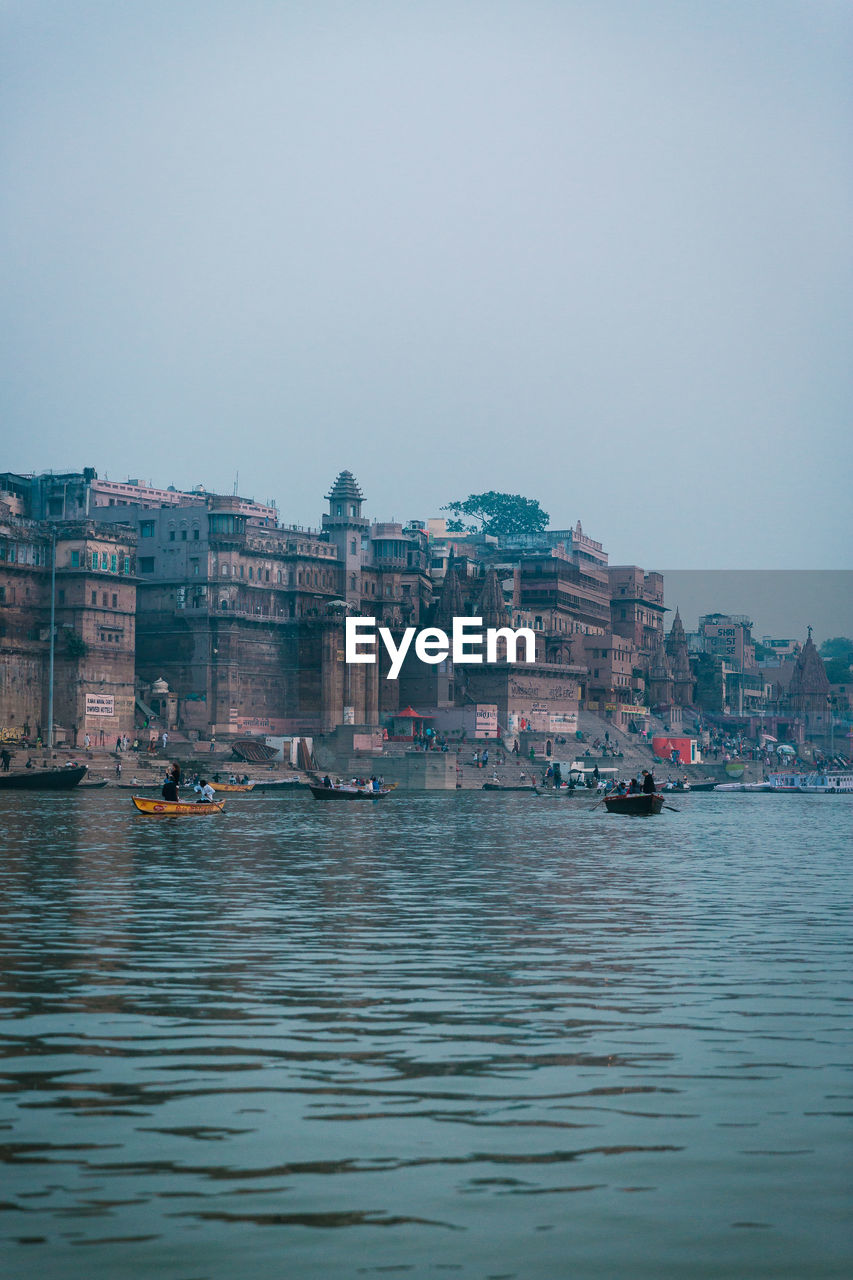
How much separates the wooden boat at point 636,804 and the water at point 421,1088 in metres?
41.0

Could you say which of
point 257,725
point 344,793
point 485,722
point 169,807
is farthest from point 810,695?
point 169,807

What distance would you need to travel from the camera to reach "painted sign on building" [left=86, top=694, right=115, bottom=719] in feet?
347

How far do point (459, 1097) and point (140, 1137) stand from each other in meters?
2.33

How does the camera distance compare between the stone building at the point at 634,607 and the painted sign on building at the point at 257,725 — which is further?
the stone building at the point at 634,607

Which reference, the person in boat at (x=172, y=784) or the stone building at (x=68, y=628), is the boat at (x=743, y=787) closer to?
the stone building at (x=68, y=628)

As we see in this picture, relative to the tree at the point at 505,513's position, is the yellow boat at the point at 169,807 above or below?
below

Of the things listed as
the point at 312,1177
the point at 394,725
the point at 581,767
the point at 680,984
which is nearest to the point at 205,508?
the point at 394,725

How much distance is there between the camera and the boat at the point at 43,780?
83562 millimetres

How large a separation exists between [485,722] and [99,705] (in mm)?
33380

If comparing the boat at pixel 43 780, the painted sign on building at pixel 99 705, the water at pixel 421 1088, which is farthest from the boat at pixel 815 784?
the water at pixel 421 1088

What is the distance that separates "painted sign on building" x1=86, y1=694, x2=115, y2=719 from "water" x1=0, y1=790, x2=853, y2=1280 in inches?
3169

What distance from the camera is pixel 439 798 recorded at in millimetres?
93688

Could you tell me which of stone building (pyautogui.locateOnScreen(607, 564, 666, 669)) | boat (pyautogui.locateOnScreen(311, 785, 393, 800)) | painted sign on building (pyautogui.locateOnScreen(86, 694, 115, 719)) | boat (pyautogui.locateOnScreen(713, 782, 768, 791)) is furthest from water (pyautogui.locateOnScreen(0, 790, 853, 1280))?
stone building (pyautogui.locateOnScreen(607, 564, 666, 669))

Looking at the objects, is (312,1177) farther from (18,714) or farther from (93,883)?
(18,714)
